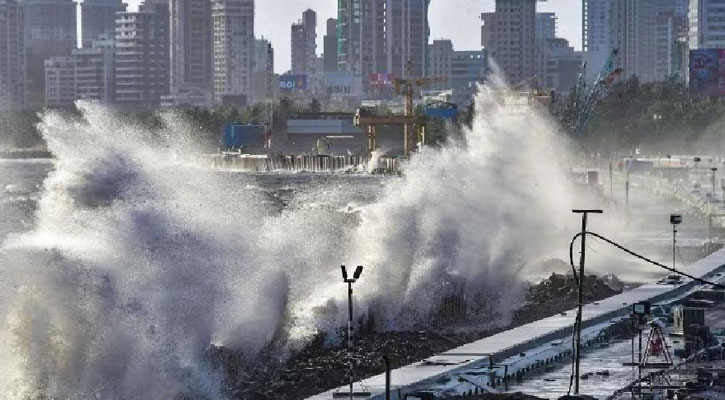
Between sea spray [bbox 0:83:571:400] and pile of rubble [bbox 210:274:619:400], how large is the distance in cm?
70

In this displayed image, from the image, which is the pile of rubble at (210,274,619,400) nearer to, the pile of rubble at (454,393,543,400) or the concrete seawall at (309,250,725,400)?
the concrete seawall at (309,250,725,400)

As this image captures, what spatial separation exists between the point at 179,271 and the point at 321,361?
426 cm

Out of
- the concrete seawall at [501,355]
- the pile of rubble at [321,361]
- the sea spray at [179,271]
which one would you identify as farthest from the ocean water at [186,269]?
the concrete seawall at [501,355]

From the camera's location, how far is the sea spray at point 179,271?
1710 inches

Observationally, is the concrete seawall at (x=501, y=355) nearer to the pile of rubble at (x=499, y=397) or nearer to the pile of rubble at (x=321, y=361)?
the pile of rubble at (x=499, y=397)

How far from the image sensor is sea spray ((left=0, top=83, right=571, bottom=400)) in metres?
43.4

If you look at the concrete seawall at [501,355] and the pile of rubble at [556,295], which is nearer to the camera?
the concrete seawall at [501,355]

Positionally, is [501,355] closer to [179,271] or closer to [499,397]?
[499,397]

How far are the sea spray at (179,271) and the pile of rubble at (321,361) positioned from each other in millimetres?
700

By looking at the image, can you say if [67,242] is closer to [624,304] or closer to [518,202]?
[624,304]

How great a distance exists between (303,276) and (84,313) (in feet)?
70.1

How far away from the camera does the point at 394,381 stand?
1636 inches

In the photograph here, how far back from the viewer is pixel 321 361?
48.5m

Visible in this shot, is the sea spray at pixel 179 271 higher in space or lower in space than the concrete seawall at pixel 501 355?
higher
